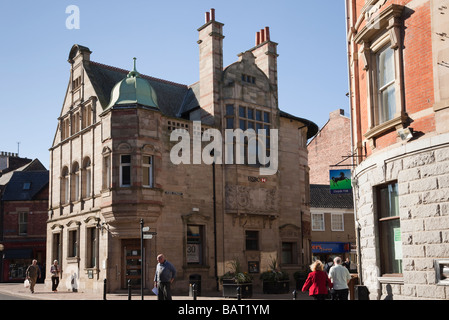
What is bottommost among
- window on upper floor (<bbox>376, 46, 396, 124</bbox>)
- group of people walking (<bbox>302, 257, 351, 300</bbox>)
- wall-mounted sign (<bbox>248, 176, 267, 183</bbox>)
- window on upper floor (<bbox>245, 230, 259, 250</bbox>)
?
group of people walking (<bbox>302, 257, 351, 300</bbox>)

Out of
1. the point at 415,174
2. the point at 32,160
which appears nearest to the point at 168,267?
the point at 415,174

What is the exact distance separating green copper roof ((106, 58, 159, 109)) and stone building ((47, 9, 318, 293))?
0.06 metres

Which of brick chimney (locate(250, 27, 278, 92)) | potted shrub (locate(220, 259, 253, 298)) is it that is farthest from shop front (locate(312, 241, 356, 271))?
potted shrub (locate(220, 259, 253, 298))

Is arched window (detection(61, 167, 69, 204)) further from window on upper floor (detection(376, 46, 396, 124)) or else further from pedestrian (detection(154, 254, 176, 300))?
window on upper floor (detection(376, 46, 396, 124))

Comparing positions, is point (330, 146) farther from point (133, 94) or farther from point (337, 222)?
point (133, 94)

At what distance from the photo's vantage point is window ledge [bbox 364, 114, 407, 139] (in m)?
13.7

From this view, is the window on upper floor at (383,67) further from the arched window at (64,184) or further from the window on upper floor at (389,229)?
the arched window at (64,184)

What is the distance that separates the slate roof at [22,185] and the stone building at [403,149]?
121ft

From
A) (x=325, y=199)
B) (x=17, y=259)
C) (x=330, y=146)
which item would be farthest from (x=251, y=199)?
(x=17, y=259)

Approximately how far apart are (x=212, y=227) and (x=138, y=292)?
5248mm

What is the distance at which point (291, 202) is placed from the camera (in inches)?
1319

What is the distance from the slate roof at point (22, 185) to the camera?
155 feet

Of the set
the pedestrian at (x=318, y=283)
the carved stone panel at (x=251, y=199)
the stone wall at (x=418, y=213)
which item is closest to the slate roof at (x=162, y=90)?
the carved stone panel at (x=251, y=199)

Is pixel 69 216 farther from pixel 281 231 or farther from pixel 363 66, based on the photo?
pixel 363 66
